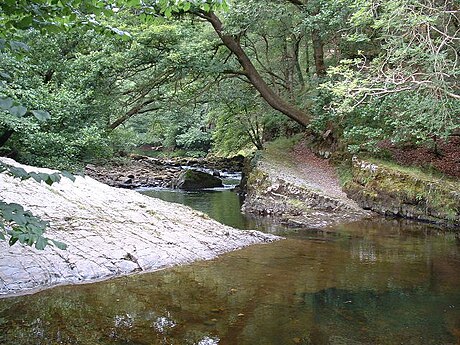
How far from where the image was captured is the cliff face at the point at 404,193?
1125 cm

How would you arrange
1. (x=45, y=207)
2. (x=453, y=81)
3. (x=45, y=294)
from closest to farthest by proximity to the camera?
(x=45, y=294), (x=45, y=207), (x=453, y=81)

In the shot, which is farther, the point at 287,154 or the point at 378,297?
the point at 287,154

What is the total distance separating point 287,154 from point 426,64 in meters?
9.44

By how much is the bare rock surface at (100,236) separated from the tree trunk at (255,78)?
7.74 metres

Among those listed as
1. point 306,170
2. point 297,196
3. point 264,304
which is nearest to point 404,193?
point 297,196

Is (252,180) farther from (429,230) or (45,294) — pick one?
(45,294)

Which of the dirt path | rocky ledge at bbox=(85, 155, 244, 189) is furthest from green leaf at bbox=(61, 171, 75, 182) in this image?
rocky ledge at bbox=(85, 155, 244, 189)

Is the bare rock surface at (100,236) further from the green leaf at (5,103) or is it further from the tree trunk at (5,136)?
the tree trunk at (5,136)

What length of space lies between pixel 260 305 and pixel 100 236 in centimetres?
308

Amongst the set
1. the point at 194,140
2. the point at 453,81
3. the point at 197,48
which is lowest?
the point at 194,140

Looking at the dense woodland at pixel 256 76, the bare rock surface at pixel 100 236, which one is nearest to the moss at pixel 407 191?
the dense woodland at pixel 256 76

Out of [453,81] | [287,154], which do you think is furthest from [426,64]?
[287,154]

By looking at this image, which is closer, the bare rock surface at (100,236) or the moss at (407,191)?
the bare rock surface at (100,236)

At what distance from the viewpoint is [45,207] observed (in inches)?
296
